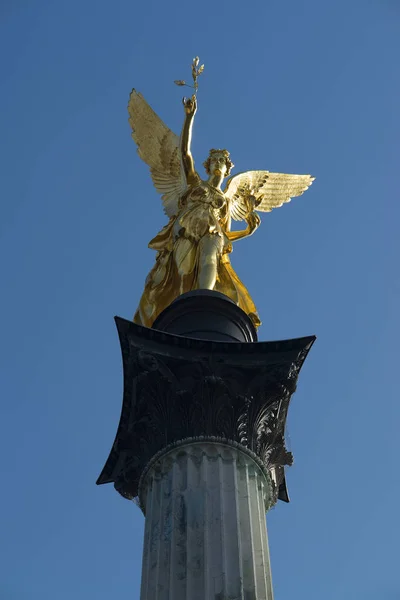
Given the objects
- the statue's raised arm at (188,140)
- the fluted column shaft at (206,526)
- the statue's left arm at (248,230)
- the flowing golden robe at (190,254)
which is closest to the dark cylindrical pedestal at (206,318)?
the flowing golden robe at (190,254)

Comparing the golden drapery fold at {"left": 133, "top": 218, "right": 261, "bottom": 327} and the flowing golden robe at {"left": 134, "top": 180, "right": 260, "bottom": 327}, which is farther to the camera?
the flowing golden robe at {"left": 134, "top": 180, "right": 260, "bottom": 327}

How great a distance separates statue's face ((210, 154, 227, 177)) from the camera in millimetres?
22656

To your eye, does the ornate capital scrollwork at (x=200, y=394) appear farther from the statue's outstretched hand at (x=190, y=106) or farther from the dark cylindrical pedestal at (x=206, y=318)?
the statue's outstretched hand at (x=190, y=106)

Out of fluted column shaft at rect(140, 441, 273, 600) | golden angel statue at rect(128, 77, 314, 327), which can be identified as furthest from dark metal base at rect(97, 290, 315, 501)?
golden angel statue at rect(128, 77, 314, 327)

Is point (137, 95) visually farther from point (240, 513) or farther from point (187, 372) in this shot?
point (240, 513)

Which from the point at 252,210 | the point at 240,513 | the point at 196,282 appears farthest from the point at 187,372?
the point at 252,210

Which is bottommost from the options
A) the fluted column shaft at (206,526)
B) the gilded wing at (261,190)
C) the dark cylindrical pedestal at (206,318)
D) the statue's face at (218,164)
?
the fluted column shaft at (206,526)

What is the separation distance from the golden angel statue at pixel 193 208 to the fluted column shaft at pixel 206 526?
4.97m

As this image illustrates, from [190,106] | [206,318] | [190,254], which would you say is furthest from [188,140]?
[206,318]

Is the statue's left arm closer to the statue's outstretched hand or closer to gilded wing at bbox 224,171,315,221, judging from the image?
gilded wing at bbox 224,171,315,221

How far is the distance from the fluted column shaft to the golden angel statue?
497cm

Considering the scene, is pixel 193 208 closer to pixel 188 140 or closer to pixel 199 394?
pixel 188 140

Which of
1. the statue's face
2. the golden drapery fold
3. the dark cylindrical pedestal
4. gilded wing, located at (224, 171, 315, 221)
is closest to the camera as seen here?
the dark cylindrical pedestal

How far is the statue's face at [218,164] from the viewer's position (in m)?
22.7
